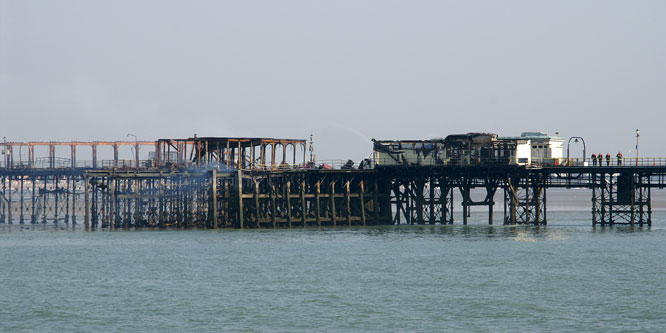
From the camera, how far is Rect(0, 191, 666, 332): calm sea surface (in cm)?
4678

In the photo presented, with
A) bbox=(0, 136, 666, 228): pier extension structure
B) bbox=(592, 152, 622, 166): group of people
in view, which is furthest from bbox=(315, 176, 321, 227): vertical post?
bbox=(592, 152, 622, 166): group of people

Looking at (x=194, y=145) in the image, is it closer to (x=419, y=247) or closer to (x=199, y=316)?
(x=419, y=247)

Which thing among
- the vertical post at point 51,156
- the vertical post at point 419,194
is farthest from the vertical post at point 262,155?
the vertical post at point 51,156

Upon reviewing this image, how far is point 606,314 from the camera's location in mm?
47781

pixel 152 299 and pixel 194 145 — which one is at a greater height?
pixel 194 145

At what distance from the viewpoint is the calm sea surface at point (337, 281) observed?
153ft

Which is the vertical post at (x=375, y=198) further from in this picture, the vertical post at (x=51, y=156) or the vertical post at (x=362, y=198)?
the vertical post at (x=51, y=156)

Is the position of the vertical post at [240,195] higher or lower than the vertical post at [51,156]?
lower

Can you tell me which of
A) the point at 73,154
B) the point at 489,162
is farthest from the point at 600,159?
the point at 73,154

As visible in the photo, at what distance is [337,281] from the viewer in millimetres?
59031

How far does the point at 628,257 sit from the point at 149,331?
3917cm

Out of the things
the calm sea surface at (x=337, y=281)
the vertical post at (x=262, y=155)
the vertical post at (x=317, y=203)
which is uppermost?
the vertical post at (x=262, y=155)

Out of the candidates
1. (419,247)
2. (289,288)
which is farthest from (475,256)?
(289,288)

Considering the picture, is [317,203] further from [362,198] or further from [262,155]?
[262,155]
